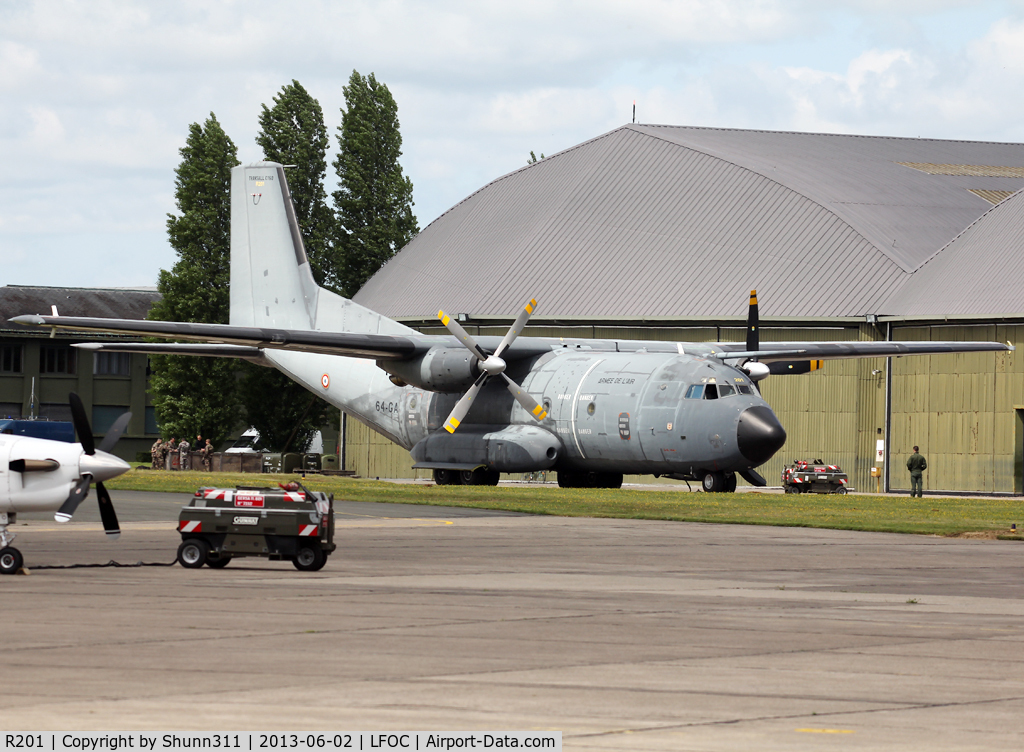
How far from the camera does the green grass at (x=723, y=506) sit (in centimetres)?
3158

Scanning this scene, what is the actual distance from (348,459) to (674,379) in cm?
2933

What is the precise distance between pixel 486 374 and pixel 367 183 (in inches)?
1442

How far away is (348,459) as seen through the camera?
66.5 metres

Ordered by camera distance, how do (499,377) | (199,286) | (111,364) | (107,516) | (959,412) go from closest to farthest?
(107,516)
(499,377)
(959,412)
(199,286)
(111,364)

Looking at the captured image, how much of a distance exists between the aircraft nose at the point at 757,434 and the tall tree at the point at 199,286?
4180cm

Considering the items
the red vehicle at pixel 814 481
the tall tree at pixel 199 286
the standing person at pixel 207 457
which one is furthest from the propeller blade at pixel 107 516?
the tall tree at pixel 199 286

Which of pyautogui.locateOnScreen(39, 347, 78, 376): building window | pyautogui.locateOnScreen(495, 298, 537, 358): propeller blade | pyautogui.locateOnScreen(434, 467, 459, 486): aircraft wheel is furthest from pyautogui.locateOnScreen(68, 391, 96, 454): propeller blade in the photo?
pyautogui.locateOnScreen(39, 347, 78, 376): building window

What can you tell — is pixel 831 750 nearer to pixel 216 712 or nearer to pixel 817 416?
pixel 216 712

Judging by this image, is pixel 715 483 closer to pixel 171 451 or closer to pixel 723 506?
pixel 723 506

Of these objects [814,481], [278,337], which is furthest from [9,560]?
[814,481]

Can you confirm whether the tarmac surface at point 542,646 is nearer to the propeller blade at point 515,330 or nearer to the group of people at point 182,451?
the propeller blade at point 515,330

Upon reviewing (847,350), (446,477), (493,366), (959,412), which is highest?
(847,350)

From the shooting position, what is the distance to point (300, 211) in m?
77.7

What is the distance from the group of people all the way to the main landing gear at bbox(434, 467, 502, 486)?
23.3 metres
